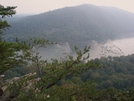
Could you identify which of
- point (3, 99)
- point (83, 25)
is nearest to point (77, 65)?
point (3, 99)

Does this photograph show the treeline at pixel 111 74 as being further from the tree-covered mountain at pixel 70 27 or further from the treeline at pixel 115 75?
the tree-covered mountain at pixel 70 27

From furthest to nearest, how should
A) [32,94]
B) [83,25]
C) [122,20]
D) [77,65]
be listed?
1. [122,20]
2. [83,25]
3. [77,65]
4. [32,94]

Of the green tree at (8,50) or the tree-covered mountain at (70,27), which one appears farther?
the tree-covered mountain at (70,27)

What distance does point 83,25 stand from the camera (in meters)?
108

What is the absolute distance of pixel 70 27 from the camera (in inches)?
3959

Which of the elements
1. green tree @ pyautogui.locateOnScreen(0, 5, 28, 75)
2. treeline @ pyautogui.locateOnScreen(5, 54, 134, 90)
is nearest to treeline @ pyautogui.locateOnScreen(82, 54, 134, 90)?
treeline @ pyautogui.locateOnScreen(5, 54, 134, 90)

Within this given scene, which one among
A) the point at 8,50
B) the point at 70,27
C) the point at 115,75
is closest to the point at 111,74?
the point at 115,75

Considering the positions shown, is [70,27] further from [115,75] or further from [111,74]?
[115,75]

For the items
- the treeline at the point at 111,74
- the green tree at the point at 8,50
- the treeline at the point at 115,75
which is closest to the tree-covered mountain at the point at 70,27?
the treeline at the point at 115,75

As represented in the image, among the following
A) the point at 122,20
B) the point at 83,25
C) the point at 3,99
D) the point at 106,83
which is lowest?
the point at 106,83

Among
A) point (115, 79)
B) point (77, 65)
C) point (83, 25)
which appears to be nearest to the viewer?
point (77, 65)

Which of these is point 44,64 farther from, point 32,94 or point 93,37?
point 93,37

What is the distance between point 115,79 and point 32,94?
27.6m

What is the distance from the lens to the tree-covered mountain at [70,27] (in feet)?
281
